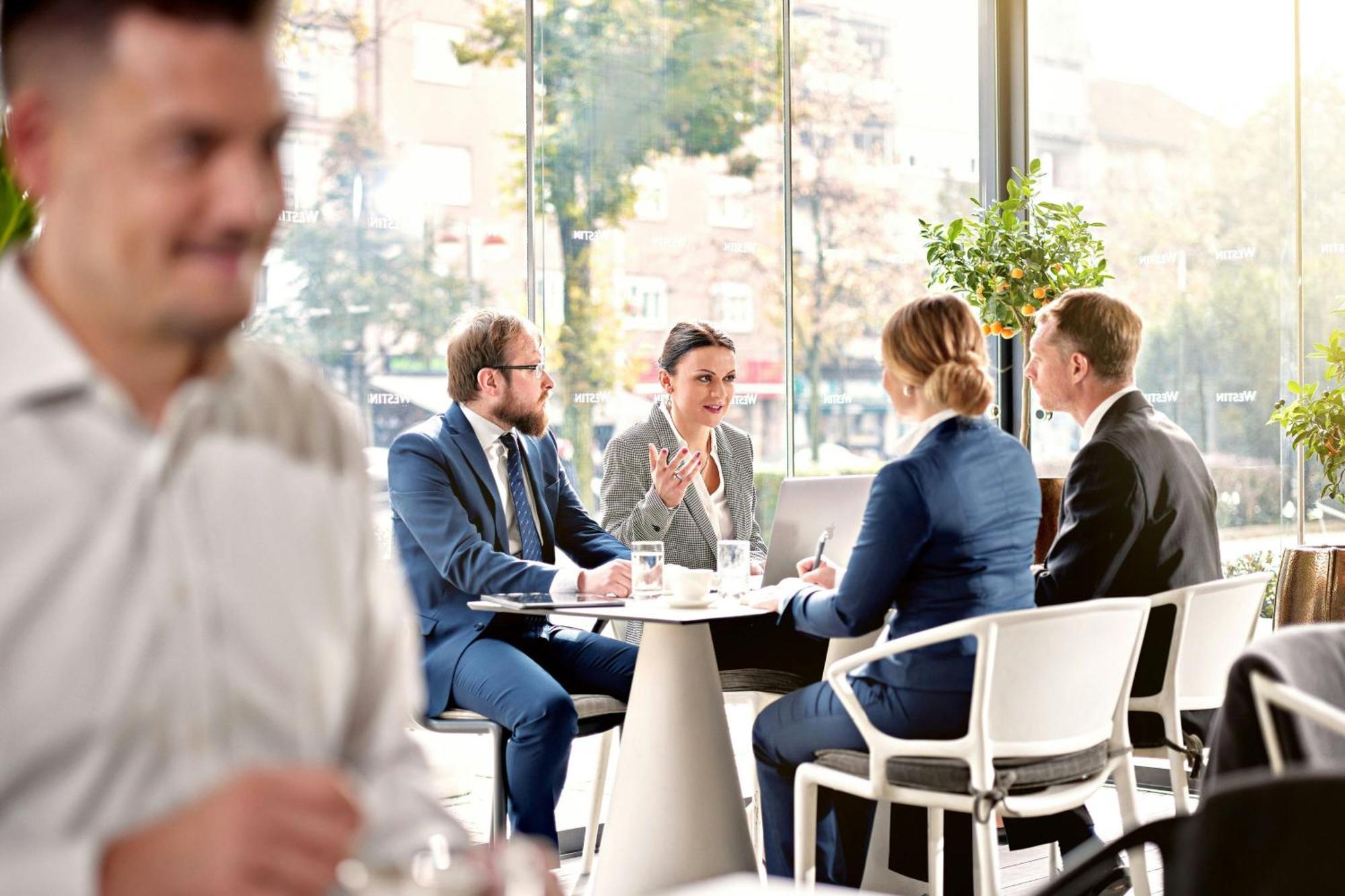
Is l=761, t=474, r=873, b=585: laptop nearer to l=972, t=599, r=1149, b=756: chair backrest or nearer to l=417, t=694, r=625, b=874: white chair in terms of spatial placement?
l=417, t=694, r=625, b=874: white chair

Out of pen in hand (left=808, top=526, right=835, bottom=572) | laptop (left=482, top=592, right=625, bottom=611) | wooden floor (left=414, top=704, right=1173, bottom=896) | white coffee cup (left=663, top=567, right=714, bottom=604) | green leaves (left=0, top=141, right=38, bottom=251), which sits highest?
green leaves (left=0, top=141, right=38, bottom=251)

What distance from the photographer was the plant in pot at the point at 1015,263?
5355 mm

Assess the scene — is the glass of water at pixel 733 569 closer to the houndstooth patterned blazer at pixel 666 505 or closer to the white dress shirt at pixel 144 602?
the houndstooth patterned blazer at pixel 666 505

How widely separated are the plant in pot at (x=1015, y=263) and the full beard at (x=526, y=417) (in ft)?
6.86

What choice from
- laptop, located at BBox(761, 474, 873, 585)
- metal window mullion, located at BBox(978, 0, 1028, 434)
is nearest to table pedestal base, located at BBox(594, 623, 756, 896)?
laptop, located at BBox(761, 474, 873, 585)

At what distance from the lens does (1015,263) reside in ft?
17.6

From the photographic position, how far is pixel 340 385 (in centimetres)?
491

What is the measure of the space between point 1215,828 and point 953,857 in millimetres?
2432

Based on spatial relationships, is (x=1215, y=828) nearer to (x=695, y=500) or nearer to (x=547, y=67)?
(x=695, y=500)

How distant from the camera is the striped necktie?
12.8ft

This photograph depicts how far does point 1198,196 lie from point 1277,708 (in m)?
5.15

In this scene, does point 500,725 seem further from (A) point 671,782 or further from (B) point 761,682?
(B) point 761,682

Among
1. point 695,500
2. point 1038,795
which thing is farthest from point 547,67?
point 1038,795

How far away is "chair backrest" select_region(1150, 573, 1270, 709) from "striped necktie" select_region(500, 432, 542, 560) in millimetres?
1653
